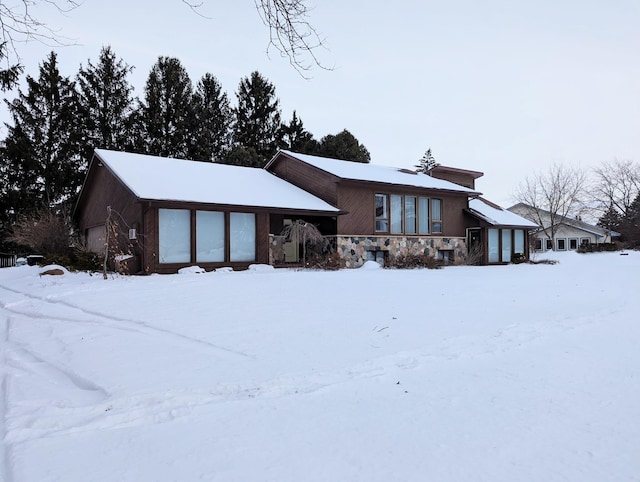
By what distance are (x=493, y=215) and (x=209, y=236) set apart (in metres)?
16.3

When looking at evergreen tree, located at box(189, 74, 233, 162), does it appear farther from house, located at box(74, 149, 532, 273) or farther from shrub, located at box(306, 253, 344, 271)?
shrub, located at box(306, 253, 344, 271)

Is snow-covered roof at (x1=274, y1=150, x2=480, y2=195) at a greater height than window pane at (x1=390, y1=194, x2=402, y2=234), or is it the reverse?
snow-covered roof at (x1=274, y1=150, x2=480, y2=195)

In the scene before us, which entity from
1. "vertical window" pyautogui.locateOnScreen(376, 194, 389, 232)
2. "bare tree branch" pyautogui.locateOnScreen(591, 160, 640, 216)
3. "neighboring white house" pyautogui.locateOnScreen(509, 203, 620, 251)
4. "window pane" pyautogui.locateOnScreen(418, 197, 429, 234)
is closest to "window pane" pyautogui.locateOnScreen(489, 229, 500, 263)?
"window pane" pyautogui.locateOnScreen(418, 197, 429, 234)

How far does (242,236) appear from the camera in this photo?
53.2 feet

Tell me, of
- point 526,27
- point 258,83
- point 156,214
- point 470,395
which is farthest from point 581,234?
point 470,395

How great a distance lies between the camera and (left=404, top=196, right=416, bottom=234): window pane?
67.3ft

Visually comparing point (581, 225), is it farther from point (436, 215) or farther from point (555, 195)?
point (436, 215)

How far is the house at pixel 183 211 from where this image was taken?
46.9 ft

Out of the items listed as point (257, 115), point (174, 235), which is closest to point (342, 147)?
point (257, 115)

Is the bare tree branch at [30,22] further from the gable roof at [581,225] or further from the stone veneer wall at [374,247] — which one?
the gable roof at [581,225]

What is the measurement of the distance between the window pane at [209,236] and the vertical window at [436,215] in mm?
10735

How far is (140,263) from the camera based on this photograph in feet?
47.2

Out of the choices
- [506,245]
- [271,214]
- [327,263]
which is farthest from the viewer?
[506,245]

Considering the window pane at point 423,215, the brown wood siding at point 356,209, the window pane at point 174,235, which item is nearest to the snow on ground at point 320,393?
the window pane at point 174,235
